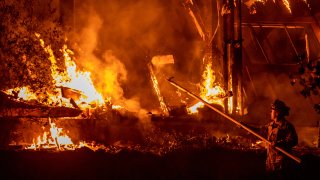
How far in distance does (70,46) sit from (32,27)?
51.9 inches

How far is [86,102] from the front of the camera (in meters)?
11.9

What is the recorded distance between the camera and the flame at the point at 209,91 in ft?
39.1

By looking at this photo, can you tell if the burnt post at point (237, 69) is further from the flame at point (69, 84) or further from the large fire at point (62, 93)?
the flame at point (69, 84)

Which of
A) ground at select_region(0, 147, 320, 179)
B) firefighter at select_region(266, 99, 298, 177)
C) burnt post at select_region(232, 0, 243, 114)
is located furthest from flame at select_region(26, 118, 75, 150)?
firefighter at select_region(266, 99, 298, 177)

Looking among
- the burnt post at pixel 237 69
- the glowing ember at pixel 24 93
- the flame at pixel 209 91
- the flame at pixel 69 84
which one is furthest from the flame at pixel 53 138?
the burnt post at pixel 237 69

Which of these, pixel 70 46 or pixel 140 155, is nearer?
pixel 140 155

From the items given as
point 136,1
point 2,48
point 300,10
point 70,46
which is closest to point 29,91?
point 2,48

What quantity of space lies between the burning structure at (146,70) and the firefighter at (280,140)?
204 centimetres

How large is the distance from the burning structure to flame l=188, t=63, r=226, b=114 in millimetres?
34

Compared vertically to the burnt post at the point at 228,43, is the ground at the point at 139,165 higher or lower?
lower

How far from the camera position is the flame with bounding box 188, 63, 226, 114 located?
39.1ft

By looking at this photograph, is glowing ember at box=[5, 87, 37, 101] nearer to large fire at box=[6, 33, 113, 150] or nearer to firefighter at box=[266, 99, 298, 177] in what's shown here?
large fire at box=[6, 33, 113, 150]

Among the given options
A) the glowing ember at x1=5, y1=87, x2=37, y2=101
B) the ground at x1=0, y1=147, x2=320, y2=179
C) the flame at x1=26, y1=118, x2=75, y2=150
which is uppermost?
the glowing ember at x1=5, y1=87, x2=37, y2=101

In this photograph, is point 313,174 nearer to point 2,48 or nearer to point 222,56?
point 222,56
